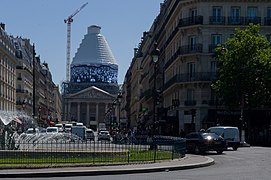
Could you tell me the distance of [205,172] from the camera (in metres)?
23.4

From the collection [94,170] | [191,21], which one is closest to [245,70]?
[191,21]

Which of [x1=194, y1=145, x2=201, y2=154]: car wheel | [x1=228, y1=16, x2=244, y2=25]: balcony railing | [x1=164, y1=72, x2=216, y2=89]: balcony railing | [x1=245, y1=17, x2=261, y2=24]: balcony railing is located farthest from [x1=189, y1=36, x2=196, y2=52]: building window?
[x1=194, y1=145, x2=201, y2=154]: car wheel

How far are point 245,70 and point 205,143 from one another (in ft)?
74.7

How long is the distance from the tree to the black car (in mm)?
20315

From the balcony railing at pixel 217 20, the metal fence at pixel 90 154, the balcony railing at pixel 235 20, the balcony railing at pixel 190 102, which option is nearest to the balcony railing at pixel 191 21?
the balcony railing at pixel 217 20

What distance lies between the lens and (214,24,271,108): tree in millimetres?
58628

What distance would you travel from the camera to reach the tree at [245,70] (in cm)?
5863

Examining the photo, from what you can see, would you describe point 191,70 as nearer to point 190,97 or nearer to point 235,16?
point 190,97

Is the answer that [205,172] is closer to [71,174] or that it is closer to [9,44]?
[71,174]

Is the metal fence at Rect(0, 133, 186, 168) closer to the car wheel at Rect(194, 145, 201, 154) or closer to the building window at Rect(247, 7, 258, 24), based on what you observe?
the car wheel at Rect(194, 145, 201, 154)

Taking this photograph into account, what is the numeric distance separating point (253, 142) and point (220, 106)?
580cm

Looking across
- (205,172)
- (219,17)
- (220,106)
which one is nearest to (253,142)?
(220,106)

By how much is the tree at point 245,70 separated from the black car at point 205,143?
20.3m

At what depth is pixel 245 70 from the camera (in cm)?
5906
